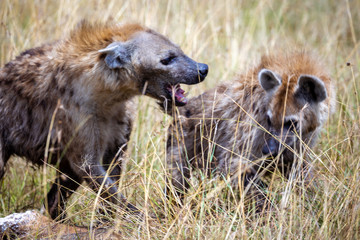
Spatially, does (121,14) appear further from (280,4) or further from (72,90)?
(280,4)

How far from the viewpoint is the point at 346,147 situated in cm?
465

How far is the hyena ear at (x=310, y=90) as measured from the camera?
405 cm

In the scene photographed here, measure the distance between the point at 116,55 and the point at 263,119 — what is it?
1.41 meters

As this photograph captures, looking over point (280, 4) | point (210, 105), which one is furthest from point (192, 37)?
point (280, 4)

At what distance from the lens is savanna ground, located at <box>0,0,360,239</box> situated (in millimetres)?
3551

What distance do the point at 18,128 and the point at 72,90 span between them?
2.28ft

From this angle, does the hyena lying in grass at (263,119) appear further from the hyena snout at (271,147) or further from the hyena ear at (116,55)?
the hyena ear at (116,55)

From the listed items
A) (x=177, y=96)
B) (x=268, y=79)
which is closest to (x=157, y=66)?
(x=177, y=96)

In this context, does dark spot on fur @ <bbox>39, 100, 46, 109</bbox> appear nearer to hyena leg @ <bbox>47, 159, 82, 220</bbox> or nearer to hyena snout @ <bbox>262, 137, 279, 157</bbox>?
hyena leg @ <bbox>47, 159, 82, 220</bbox>

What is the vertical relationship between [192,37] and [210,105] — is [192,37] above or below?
above

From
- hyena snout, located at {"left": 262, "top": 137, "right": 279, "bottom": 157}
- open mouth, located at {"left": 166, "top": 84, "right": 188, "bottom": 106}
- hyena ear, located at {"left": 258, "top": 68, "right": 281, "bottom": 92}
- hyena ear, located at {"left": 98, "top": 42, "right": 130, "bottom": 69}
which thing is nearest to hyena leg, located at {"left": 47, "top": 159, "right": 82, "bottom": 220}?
hyena ear, located at {"left": 98, "top": 42, "right": 130, "bottom": 69}

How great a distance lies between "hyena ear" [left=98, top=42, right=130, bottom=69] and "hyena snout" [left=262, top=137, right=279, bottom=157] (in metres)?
1.43

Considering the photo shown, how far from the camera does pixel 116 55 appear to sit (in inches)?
174

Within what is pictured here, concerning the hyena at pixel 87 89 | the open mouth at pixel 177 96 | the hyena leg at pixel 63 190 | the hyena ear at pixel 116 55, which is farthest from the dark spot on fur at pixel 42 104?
the open mouth at pixel 177 96
